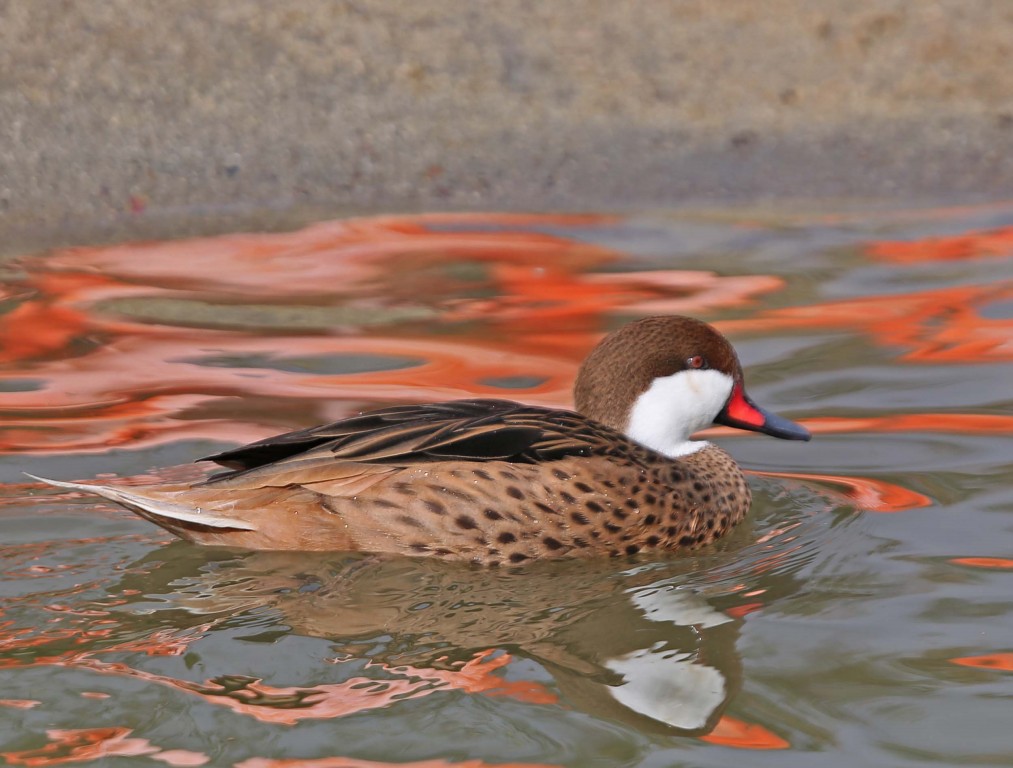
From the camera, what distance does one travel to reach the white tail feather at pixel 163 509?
526 cm

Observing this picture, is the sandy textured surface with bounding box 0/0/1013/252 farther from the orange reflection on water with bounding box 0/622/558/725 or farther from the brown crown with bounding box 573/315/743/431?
the orange reflection on water with bounding box 0/622/558/725

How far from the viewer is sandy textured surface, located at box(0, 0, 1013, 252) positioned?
9719 millimetres

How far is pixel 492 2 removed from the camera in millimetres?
11125

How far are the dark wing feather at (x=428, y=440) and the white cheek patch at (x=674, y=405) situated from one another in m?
0.40

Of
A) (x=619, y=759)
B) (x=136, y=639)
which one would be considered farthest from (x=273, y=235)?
(x=619, y=759)

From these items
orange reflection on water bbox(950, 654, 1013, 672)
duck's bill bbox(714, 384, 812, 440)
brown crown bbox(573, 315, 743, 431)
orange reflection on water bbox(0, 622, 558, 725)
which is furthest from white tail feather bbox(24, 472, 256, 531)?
orange reflection on water bbox(950, 654, 1013, 672)

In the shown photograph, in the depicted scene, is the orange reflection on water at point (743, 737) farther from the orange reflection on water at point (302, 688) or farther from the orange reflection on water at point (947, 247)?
the orange reflection on water at point (947, 247)

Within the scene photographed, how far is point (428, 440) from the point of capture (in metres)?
5.46

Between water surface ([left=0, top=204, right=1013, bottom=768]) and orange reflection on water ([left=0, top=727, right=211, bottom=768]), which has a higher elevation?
water surface ([left=0, top=204, right=1013, bottom=768])

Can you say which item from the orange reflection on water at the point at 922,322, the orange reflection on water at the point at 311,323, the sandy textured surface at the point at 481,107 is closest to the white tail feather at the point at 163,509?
the orange reflection on water at the point at 311,323

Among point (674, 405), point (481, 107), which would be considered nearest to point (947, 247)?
point (481, 107)

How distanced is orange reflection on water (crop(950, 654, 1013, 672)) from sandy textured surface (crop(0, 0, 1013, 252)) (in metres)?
5.59

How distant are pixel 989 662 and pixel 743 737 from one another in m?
0.84

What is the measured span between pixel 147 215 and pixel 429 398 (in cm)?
314
